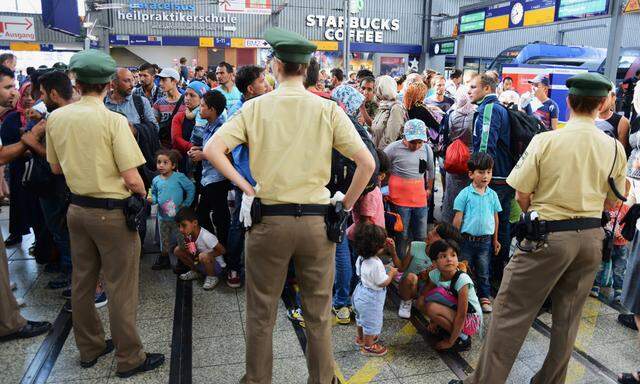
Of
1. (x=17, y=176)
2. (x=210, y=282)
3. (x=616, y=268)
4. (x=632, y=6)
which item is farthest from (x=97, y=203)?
(x=632, y=6)

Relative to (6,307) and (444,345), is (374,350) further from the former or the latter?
(6,307)

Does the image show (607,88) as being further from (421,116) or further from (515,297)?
(421,116)

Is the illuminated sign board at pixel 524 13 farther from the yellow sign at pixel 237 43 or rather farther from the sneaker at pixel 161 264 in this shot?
the yellow sign at pixel 237 43

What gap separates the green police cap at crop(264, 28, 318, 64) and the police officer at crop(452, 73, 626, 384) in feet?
4.09

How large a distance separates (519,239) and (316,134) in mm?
1189

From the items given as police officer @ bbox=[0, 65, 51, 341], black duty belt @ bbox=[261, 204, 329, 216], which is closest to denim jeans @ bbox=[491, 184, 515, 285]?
black duty belt @ bbox=[261, 204, 329, 216]

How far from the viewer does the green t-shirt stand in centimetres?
379

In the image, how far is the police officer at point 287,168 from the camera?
7.27 ft

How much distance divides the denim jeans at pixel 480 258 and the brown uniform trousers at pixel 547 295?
1224mm

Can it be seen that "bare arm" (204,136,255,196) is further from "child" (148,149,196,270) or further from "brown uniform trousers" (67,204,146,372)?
"child" (148,149,196,270)

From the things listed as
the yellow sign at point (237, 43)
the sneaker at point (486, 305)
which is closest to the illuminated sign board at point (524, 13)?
the sneaker at point (486, 305)

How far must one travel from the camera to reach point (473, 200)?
3709mm

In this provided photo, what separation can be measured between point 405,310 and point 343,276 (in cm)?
57

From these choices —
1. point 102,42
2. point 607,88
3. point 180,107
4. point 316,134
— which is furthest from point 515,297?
point 102,42
